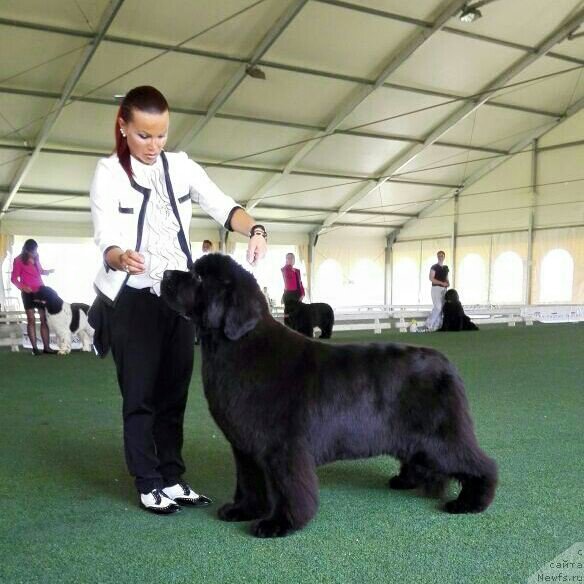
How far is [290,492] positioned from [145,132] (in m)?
1.76

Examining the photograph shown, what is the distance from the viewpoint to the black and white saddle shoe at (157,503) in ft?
9.23

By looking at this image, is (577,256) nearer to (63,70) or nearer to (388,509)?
(63,70)

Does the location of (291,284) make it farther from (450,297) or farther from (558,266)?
(558,266)

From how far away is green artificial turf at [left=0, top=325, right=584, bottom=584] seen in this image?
2.21m

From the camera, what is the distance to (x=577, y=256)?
2203cm

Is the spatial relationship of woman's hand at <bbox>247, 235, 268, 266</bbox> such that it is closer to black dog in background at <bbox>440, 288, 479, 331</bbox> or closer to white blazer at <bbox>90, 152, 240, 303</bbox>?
white blazer at <bbox>90, 152, 240, 303</bbox>

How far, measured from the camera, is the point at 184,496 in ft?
9.72

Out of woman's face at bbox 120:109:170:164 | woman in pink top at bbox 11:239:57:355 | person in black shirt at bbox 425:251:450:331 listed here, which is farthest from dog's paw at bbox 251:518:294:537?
person in black shirt at bbox 425:251:450:331

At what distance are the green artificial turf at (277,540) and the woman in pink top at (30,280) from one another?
224 inches

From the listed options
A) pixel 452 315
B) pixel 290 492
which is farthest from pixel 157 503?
pixel 452 315

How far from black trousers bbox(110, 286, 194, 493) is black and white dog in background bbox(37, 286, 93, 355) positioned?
7827 millimetres

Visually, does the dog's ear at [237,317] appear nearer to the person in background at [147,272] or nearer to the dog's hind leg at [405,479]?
the person in background at [147,272]

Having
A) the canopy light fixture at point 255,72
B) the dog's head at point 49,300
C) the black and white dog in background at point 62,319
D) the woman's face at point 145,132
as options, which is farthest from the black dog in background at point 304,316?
the woman's face at point 145,132

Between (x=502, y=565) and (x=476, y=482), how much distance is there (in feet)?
1.85
